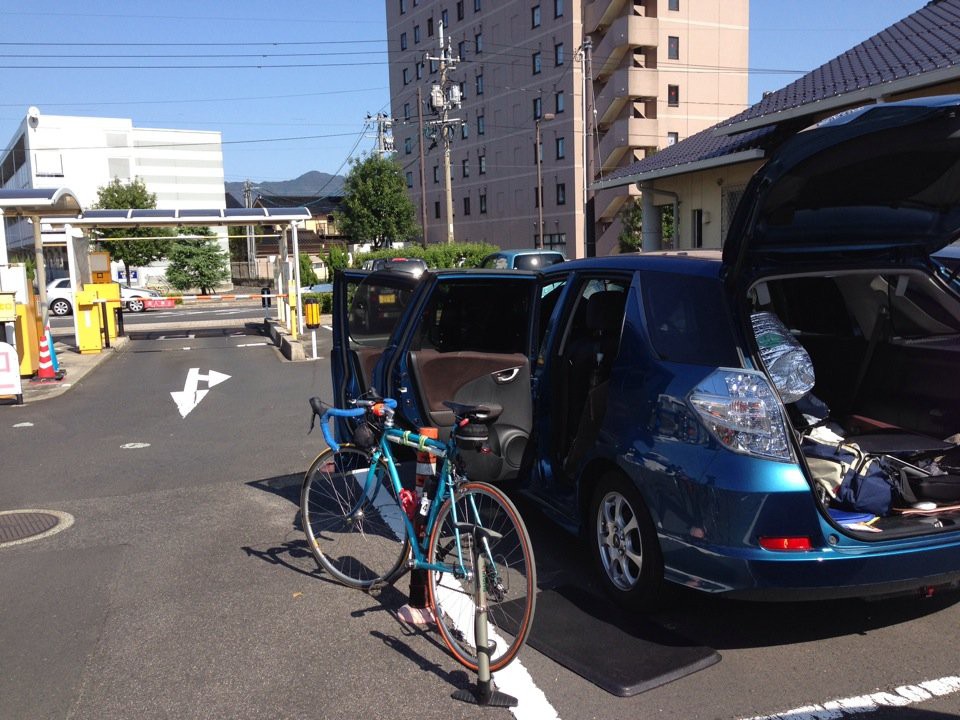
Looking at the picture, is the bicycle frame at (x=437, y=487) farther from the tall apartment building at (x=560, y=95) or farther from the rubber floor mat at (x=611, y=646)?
the tall apartment building at (x=560, y=95)

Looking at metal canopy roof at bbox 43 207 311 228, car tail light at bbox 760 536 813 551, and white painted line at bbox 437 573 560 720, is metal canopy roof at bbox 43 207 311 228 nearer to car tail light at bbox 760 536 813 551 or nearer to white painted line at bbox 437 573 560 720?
white painted line at bbox 437 573 560 720

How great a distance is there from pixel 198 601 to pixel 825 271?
3.65 metres

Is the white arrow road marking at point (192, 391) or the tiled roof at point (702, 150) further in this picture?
the tiled roof at point (702, 150)

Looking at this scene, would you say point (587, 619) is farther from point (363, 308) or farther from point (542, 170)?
point (542, 170)

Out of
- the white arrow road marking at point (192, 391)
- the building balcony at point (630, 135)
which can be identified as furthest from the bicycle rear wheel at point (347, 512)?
the building balcony at point (630, 135)

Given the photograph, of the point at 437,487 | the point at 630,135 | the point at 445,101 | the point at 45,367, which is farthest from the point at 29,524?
the point at 630,135

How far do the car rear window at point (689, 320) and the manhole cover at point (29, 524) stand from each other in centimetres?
450

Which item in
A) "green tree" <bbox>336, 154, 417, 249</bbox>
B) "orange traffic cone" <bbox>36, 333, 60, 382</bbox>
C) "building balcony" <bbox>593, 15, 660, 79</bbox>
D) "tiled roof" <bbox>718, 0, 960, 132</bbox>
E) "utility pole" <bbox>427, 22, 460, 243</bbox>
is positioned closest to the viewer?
"tiled roof" <bbox>718, 0, 960, 132</bbox>

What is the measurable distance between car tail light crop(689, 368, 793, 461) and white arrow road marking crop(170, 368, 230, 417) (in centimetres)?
871

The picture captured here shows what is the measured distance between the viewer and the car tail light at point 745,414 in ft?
11.4

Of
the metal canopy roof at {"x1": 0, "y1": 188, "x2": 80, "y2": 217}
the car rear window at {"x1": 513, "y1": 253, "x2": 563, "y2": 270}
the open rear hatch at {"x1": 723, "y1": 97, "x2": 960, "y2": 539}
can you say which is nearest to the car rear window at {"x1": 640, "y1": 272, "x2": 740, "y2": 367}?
the open rear hatch at {"x1": 723, "y1": 97, "x2": 960, "y2": 539}

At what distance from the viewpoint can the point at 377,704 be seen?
11.5 ft

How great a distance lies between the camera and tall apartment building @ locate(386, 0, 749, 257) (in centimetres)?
4541

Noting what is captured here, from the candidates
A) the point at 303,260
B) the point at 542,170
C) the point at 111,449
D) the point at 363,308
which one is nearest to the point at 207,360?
the point at 111,449
